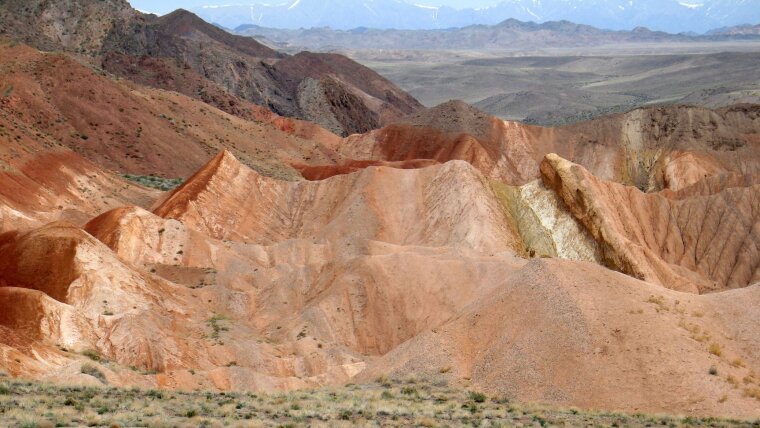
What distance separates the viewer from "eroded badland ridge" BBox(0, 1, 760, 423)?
25562 millimetres

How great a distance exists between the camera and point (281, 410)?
762 inches

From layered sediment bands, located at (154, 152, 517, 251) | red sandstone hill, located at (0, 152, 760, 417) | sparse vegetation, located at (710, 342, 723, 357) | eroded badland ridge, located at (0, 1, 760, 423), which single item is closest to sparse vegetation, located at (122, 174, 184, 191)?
eroded badland ridge, located at (0, 1, 760, 423)

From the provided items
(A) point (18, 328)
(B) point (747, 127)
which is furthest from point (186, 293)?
(B) point (747, 127)

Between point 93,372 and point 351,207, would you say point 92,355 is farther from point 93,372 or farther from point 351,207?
point 351,207

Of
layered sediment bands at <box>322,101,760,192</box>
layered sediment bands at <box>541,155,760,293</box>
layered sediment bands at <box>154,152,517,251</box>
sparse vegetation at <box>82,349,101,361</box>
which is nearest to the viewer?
sparse vegetation at <box>82,349,101,361</box>

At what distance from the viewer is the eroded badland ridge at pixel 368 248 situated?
25.6 meters

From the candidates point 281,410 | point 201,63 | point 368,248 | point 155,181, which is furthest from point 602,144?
point 281,410

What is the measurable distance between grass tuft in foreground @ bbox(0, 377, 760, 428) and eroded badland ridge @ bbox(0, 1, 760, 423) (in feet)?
7.00

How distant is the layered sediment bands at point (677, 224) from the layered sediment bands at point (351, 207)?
4.99 m

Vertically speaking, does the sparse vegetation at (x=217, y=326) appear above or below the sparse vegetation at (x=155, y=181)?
below

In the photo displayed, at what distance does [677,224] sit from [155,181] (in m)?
37.3

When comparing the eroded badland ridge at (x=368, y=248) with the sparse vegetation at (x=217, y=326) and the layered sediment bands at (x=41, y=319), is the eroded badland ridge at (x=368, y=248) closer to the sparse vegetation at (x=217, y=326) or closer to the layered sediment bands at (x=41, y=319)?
the layered sediment bands at (x=41, y=319)

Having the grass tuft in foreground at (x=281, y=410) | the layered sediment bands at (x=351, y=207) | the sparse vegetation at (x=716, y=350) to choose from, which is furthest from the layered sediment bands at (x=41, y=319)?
the sparse vegetation at (x=716, y=350)

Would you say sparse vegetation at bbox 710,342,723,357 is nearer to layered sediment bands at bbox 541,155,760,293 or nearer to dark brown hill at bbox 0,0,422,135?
layered sediment bands at bbox 541,155,760,293
